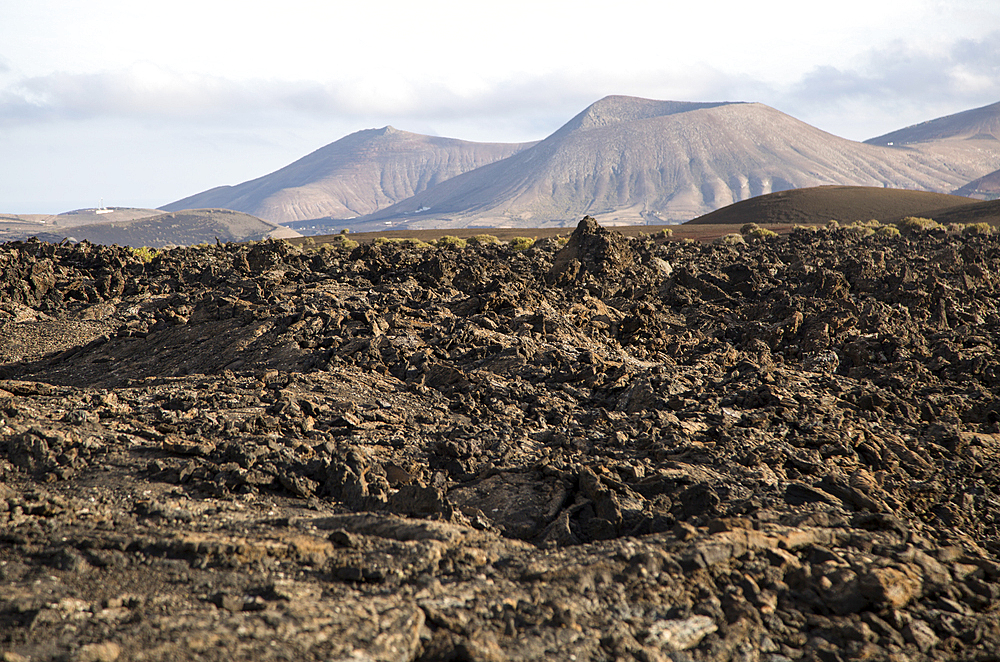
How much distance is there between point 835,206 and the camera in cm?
7856

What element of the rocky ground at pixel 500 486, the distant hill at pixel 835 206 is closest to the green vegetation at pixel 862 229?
the distant hill at pixel 835 206

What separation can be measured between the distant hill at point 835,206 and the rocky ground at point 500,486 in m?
64.2

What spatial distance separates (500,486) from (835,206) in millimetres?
81641

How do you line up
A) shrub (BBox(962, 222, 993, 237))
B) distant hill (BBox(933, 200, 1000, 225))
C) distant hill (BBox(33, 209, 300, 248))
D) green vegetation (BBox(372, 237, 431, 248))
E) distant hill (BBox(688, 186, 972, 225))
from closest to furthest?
1. green vegetation (BBox(372, 237, 431, 248))
2. shrub (BBox(962, 222, 993, 237))
3. distant hill (BBox(933, 200, 1000, 225))
4. distant hill (BBox(688, 186, 972, 225))
5. distant hill (BBox(33, 209, 300, 248))

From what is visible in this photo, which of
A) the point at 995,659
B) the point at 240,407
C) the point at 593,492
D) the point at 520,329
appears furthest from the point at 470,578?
the point at 520,329

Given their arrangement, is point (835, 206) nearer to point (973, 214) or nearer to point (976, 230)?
point (973, 214)

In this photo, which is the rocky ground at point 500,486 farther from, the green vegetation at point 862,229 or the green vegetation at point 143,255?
the green vegetation at point 862,229

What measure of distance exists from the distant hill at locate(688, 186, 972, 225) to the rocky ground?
6417 cm

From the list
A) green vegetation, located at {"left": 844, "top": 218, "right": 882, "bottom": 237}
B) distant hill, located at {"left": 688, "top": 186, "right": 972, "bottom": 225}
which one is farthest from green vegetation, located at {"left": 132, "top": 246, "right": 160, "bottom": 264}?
distant hill, located at {"left": 688, "top": 186, "right": 972, "bottom": 225}

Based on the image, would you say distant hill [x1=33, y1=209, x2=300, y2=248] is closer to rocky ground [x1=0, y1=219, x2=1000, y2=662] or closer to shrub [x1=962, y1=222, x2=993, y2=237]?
shrub [x1=962, y1=222, x2=993, y2=237]

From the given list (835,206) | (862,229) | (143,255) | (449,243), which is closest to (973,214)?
(835,206)

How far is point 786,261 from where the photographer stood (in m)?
28.5

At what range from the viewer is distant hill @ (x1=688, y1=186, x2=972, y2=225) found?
245 ft

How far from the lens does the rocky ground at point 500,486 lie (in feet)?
15.5
